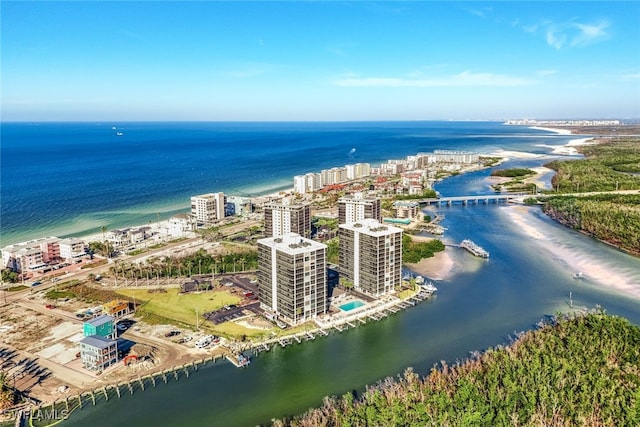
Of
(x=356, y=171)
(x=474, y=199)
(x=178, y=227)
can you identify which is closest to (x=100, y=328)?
(x=178, y=227)

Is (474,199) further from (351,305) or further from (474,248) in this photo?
(351,305)

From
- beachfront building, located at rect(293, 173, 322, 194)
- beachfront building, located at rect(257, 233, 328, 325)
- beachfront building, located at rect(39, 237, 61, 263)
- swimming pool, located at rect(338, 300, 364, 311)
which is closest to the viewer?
beachfront building, located at rect(257, 233, 328, 325)

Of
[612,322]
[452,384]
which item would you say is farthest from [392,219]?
[452,384]

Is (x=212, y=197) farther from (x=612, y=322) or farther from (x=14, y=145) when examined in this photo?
(x=14, y=145)

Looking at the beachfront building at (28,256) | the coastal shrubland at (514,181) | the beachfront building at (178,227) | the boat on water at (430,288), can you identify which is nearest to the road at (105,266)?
the beachfront building at (178,227)

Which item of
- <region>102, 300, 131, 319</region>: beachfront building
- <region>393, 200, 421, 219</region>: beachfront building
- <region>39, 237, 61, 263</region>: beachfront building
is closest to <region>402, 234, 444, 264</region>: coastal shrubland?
<region>393, 200, 421, 219</region>: beachfront building

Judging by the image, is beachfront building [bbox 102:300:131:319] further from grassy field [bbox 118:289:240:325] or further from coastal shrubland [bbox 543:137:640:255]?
coastal shrubland [bbox 543:137:640:255]
